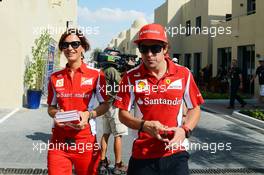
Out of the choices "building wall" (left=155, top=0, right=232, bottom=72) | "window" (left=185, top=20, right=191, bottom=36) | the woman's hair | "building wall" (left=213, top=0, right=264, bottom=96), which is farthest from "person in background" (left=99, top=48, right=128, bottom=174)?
"window" (left=185, top=20, right=191, bottom=36)

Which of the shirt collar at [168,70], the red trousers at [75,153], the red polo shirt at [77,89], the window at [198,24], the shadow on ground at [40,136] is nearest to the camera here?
the shirt collar at [168,70]

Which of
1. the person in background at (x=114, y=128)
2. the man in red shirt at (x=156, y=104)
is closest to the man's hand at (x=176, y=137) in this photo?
the man in red shirt at (x=156, y=104)

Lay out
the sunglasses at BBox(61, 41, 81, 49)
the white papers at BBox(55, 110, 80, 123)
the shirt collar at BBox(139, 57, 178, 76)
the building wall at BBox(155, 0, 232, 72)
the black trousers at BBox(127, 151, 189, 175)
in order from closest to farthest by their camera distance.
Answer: the black trousers at BBox(127, 151, 189, 175)
the shirt collar at BBox(139, 57, 178, 76)
the white papers at BBox(55, 110, 80, 123)
the sunglasses at BBox(61, 41, 81, 49)
the building wall at BBox(155, 0, 232, 72)

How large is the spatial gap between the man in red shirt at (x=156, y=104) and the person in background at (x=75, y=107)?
57 centimetres

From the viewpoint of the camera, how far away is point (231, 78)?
13.5 meters

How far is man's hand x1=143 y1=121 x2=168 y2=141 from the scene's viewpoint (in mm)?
2715

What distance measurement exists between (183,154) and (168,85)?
1.76ft

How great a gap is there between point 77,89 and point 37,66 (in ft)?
35.4

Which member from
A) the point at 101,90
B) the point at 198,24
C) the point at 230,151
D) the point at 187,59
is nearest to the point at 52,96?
the point at 101,90

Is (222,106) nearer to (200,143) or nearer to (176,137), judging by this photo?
(200,143)

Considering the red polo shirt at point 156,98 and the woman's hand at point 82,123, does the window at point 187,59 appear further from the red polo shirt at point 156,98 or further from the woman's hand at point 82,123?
the red polo shirt at point 156,98

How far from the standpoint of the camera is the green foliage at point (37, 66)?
13665 millimetres

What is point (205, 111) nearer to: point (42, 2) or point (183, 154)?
point (42, 2)

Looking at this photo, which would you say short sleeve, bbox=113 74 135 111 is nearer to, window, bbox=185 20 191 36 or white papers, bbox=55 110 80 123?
white papers, bbox=55 110 80 123
